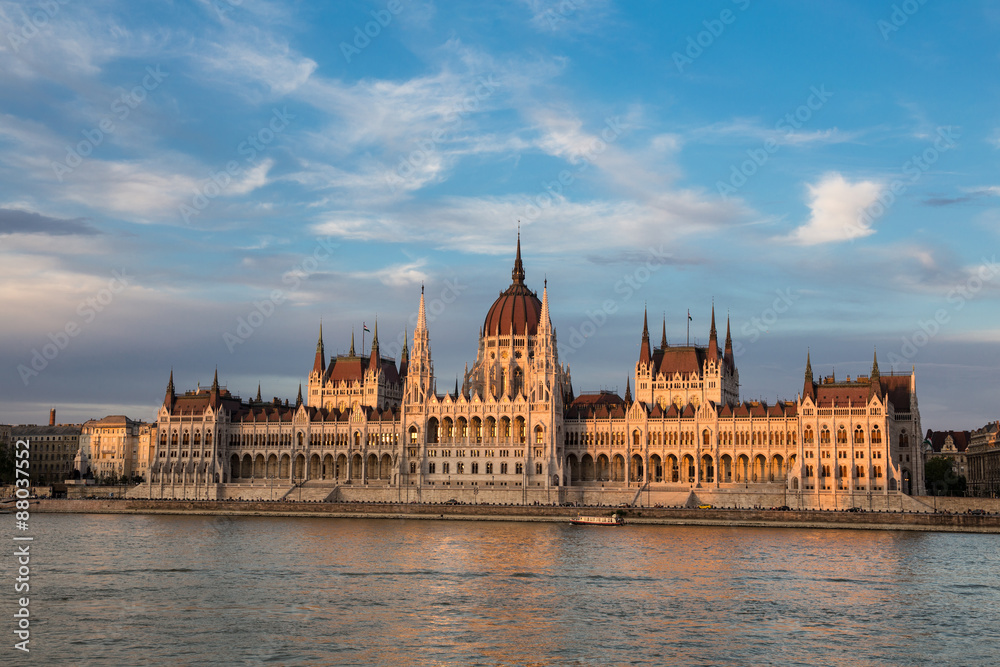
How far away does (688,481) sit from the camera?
13562 cm

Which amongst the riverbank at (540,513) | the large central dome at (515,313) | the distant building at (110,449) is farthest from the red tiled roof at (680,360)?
the distant building at (110,449)

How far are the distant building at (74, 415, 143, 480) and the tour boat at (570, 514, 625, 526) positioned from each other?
348 ft

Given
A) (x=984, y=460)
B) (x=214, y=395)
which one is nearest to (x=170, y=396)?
(x=214, y=395)

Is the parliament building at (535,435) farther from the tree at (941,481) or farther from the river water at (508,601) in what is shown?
the river water at (508,601)

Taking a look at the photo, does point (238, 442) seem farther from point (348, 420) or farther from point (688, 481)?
point (688, 481)

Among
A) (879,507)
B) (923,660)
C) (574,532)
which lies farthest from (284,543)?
(879,507)

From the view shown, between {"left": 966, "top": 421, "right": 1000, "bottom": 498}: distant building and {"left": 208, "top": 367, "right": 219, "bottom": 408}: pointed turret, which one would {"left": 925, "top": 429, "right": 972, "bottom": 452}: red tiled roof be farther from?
{"left": 208, "top": 367, "right": 219, "bottom": 408}: pointed turret

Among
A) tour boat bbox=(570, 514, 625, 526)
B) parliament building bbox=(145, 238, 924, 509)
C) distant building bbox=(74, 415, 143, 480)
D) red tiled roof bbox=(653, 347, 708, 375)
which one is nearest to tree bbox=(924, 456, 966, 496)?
parliament building bbox=(145, 238, 924, 509)

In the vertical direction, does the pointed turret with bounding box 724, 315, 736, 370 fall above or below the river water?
above

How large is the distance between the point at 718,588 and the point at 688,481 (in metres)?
75.2

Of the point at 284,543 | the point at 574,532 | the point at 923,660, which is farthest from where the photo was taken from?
the point at 574,532

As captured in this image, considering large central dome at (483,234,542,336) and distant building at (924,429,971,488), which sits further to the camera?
distant building at (924,429,971,488)

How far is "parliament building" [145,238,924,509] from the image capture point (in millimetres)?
127375

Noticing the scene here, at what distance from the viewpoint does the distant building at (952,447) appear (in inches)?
7377
